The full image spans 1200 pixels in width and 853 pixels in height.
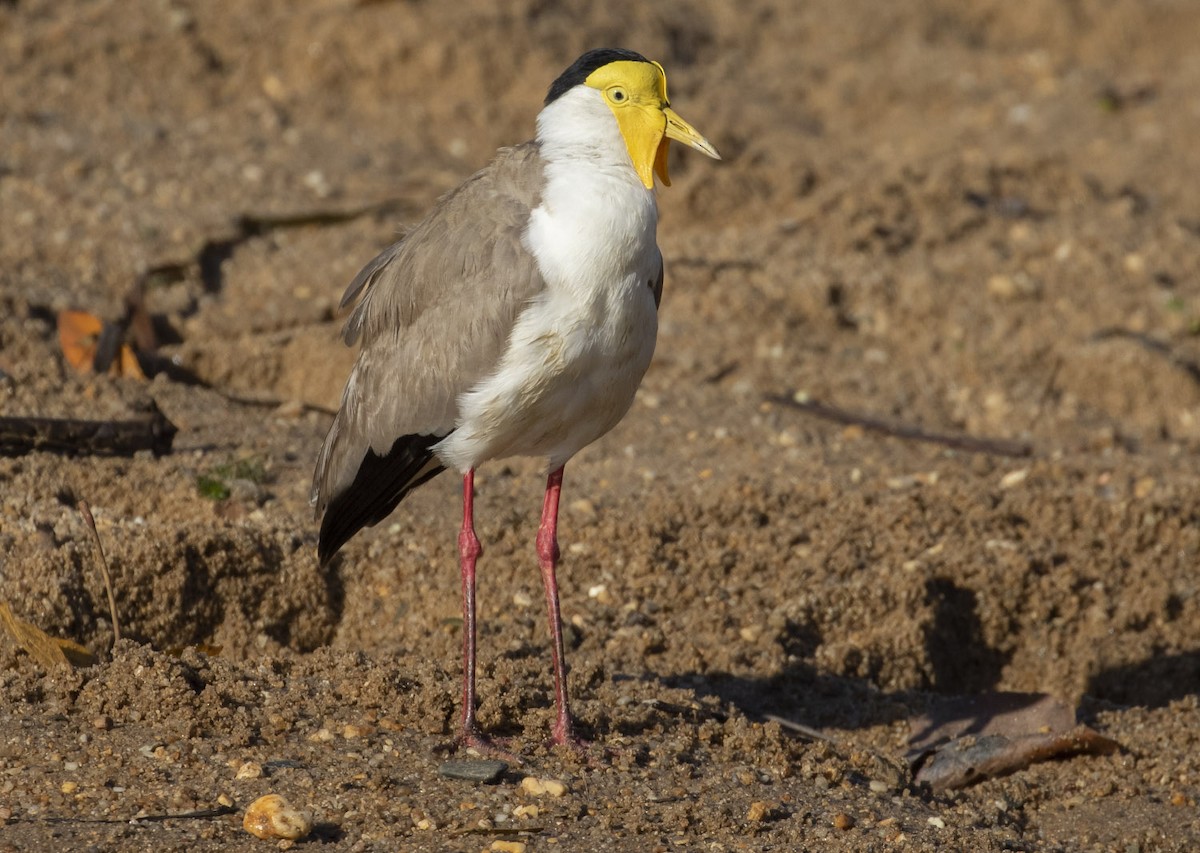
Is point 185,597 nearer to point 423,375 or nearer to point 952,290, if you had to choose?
point 423,375

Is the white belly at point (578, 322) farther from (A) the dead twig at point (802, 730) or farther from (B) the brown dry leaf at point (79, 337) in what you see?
(B) the brown dry leaf at point (79, 337)

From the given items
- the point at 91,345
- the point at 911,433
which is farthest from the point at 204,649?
the point at 911,433

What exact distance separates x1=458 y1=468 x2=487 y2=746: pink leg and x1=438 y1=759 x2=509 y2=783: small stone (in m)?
0.12

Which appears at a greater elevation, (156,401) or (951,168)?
(951,168)

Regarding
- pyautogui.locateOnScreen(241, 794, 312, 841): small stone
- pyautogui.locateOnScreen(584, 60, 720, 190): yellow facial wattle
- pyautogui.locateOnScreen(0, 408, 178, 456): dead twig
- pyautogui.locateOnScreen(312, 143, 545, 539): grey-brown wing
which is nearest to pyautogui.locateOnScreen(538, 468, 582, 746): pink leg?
pyautogui.locateOnScreen(312, 143, 545, 539): grey-brown wing

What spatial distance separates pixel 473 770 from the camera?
433 cm

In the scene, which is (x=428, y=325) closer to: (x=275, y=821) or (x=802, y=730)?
(x=275, y=821)

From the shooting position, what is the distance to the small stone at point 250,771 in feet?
13.9

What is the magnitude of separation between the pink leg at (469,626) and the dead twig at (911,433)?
2.72 m

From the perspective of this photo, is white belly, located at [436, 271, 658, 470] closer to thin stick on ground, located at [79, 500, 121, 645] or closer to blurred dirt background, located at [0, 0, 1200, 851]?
blurred dirt background, located at [0, 0, 1200, 851]

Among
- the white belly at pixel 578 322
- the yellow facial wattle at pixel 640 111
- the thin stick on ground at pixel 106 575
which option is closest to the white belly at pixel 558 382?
the white belly at pixel 578 322

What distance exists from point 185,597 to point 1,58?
553 centimetres

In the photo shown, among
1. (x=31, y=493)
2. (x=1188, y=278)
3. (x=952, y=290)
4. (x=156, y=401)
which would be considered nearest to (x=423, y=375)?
(x=31, y=493)

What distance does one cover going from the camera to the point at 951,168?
9.65m
